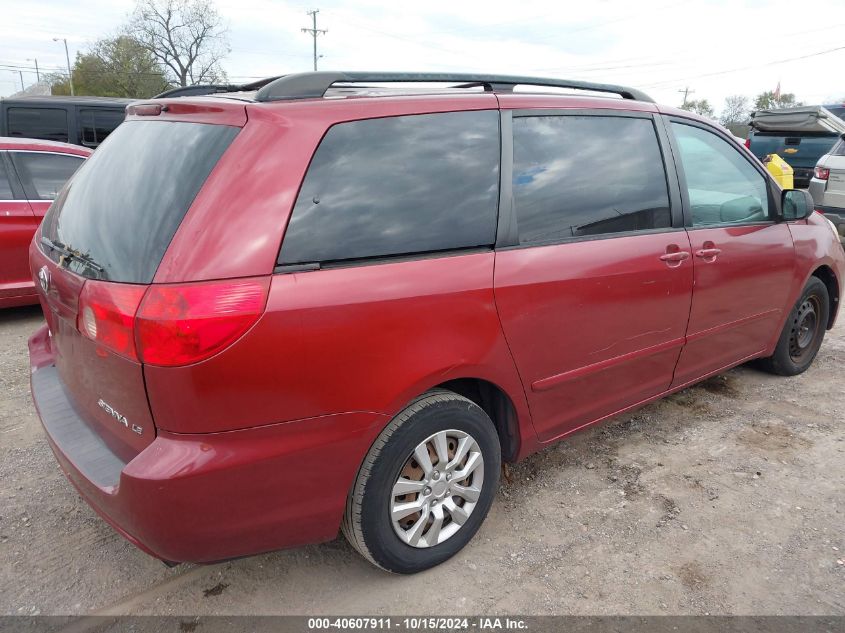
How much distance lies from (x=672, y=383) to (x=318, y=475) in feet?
7.06

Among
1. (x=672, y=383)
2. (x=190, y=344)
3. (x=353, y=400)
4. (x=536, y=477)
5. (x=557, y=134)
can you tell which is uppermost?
(x=557, y=134)

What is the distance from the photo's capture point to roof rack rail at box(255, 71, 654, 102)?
2.09 metres

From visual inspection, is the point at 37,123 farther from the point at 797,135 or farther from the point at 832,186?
the point at 797,135

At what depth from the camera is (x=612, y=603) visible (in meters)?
2.27

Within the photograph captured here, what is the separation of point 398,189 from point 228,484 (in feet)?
3.56

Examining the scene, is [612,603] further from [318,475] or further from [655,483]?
[318,475]

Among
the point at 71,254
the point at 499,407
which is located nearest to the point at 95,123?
the point at 71,254

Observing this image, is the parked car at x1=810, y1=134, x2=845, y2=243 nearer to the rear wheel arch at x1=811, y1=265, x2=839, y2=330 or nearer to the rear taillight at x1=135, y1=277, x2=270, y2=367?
the rear wheel arch at x1=811, y1=265, x2=839, y2=330

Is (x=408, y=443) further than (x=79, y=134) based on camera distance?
No

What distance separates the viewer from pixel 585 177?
2.72 metres

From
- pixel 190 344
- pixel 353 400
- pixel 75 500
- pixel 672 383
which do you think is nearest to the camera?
pixel 190 344

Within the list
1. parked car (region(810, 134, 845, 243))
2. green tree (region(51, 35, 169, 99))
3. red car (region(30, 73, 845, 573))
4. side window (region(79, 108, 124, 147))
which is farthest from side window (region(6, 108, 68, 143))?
A: green tree (region(51, 35, 169, 99))

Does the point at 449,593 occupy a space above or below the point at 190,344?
below

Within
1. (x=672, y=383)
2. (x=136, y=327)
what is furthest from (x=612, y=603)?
(x=136, y=327)
